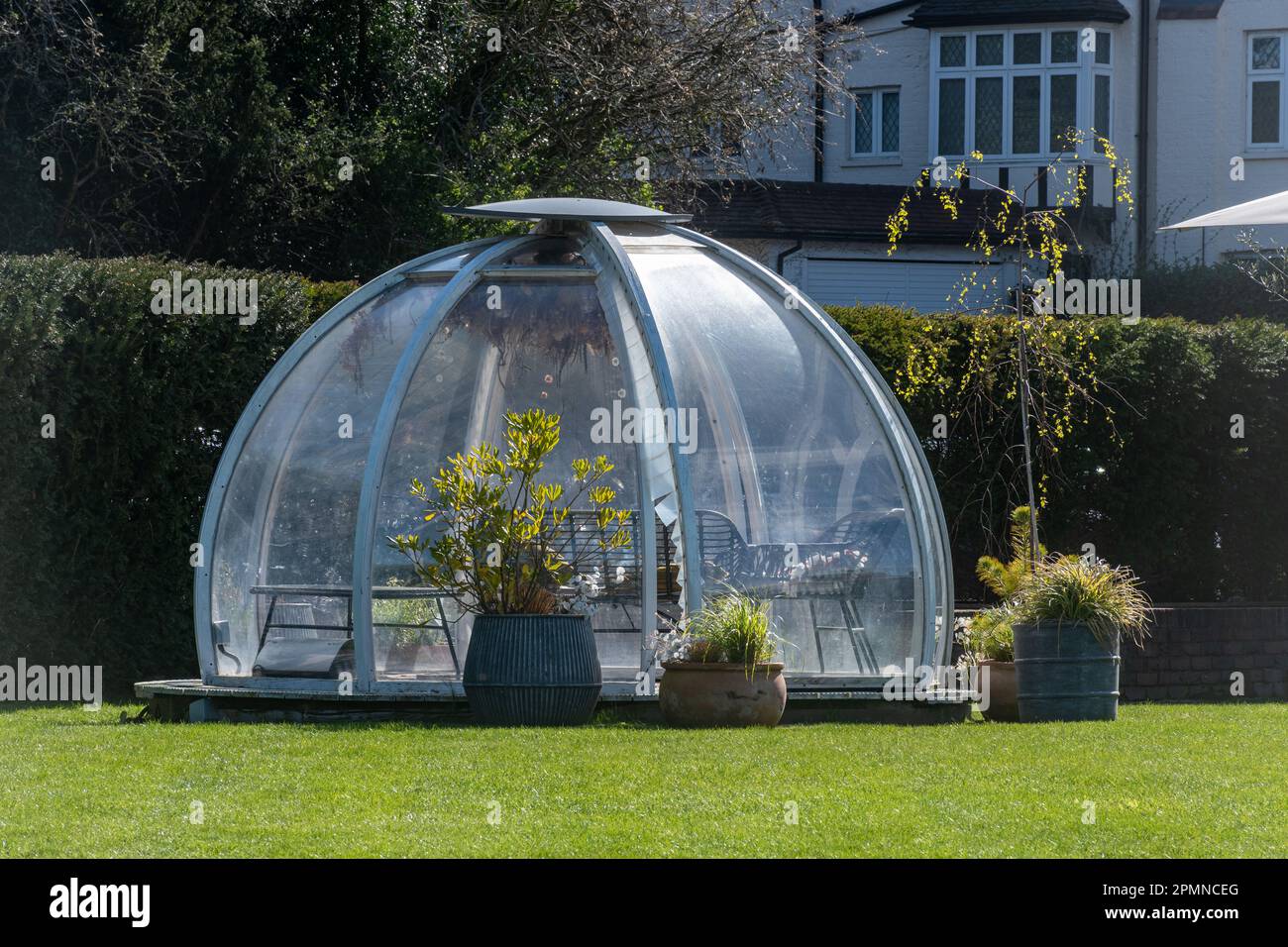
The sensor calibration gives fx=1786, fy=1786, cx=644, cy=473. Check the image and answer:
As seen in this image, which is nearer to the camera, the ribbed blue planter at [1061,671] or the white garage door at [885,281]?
the ribbed blue planter at [1061,671]

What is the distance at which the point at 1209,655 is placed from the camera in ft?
46.4

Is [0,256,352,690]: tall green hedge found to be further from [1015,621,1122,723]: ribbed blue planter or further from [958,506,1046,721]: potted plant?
[1015,621,1122,723]: ribbed blue planter

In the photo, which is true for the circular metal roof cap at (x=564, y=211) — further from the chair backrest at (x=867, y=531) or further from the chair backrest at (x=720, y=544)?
the chair backrest at (x=867, y=531)

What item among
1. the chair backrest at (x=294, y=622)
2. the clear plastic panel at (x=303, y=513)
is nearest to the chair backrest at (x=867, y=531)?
the clear plastic panel at (x=303, y=513)

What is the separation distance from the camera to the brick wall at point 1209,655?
13922 millimetres

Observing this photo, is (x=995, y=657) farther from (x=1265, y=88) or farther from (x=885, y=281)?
(x=1265, y=88)

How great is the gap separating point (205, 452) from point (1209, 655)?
26.3 ft

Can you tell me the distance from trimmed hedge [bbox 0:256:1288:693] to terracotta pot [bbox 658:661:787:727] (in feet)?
16.2

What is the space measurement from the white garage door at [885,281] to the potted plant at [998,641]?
1299 centimetres

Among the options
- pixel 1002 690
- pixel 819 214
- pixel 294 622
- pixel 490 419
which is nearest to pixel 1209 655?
pixel 1002 690

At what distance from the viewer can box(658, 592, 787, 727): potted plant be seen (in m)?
10.2
